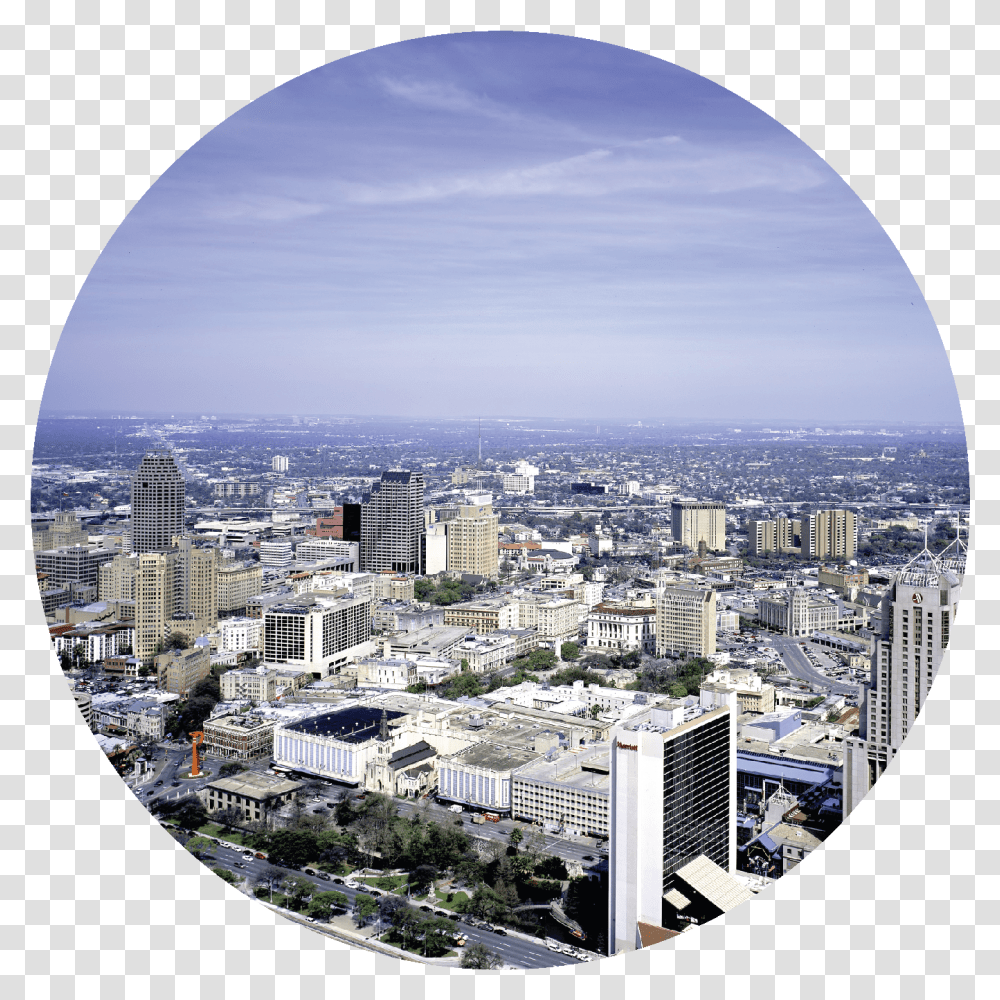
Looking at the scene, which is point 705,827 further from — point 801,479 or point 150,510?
point 150,510

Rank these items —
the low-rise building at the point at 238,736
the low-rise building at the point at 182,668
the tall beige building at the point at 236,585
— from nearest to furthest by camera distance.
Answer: the low-rise building at the point at 238,736
the low-rise building at the point at 182,668
the tall beige building at the point at 236,585

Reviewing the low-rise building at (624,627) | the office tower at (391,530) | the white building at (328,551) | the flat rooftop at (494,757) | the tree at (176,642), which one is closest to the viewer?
the flat rooftop at (494,757)

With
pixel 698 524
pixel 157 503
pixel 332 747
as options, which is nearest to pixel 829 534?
pixel 698 524

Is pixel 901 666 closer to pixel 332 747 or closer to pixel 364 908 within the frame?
pixel 364 908

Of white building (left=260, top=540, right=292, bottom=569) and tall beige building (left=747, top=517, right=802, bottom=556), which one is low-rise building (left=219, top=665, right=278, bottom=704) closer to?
white building (left=260, top=540, right=292, bottom=569)

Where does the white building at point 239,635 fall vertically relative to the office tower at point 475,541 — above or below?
below

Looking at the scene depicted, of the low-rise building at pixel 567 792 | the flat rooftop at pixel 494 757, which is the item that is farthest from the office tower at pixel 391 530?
the low-rise building at pixel 567 792

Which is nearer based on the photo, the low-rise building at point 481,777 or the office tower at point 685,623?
the low-rise building at point 481,777

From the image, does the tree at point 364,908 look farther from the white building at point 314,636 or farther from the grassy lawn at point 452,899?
the white building at point 314,636
